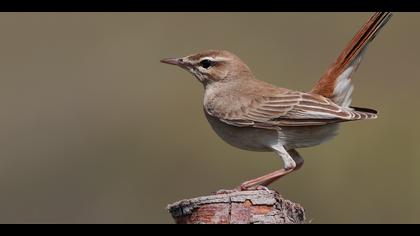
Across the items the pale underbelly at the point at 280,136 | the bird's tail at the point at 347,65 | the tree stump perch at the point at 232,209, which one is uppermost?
the bird's tail at the point at 347,65

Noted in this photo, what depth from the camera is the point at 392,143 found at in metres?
15.4

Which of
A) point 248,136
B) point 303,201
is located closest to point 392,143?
point 303,201

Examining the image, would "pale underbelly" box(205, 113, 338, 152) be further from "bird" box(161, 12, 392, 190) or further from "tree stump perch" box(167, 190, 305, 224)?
"tree stump perch" box(167, 190, 305, 224)

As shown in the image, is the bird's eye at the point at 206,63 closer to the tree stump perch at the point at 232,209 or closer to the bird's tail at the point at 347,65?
the bird's tail at the point at 347,65

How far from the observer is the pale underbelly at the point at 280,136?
8.80 metres

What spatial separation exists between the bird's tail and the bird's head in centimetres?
76

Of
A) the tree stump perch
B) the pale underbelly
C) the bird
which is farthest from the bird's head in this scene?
the tree stump perch

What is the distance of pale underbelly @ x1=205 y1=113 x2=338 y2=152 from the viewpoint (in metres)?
8.80

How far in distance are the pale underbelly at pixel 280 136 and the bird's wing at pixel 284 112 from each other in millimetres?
58

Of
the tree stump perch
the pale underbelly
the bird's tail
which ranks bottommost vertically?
the tree stump perch

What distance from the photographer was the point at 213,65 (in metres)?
9.52

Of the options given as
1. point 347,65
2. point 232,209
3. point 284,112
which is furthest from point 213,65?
point 232,209

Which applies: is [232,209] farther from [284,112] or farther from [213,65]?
[213,65]

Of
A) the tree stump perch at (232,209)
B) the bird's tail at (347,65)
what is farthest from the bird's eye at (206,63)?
the tree stump perch at (232,209)
